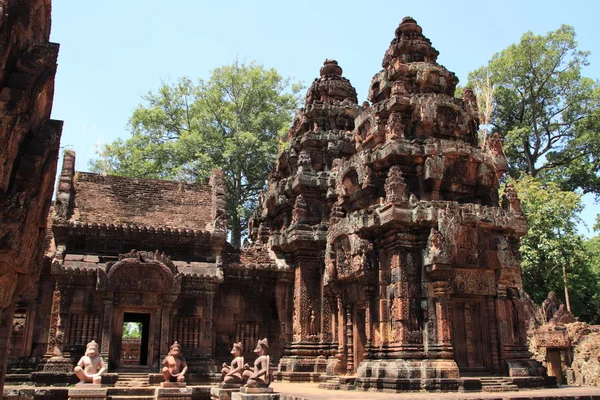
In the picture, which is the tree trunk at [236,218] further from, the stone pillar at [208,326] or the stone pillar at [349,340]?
the stone pillar at [349,340]

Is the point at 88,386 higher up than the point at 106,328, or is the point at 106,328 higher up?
the point at 106,328

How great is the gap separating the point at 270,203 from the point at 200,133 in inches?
503

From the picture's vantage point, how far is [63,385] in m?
15.2

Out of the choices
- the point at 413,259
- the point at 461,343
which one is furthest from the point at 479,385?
the point at 413,259

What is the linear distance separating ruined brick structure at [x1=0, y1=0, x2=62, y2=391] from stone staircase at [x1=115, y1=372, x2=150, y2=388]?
32.6 feet

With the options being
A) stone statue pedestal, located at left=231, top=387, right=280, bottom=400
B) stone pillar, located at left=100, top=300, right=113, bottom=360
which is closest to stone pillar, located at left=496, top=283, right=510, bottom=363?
stone statue pedestal, located at left=231, top=387, right=280, bottom=400

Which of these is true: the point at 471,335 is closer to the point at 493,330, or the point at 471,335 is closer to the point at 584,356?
the point at 493,330

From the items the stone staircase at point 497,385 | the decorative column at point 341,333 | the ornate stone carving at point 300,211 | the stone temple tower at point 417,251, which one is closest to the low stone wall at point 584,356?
the stone temple tower at point 417,251

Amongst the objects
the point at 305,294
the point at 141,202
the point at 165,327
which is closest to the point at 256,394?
the point at 165,327

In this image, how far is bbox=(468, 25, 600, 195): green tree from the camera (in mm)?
30219

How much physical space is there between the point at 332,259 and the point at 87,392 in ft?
22.0

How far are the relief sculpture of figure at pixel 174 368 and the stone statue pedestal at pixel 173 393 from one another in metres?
0.30

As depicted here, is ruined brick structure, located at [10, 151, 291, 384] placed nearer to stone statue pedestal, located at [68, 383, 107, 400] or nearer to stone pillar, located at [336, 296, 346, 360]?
stone statue pedestal, located at [68, 383, 107, 400]

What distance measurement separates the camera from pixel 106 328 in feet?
53.3
